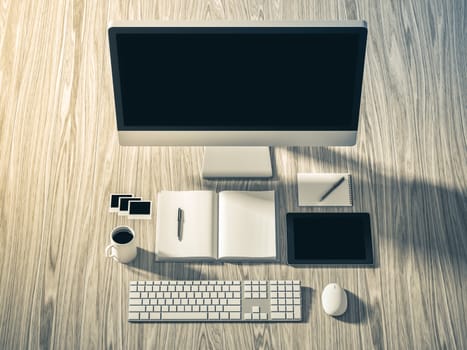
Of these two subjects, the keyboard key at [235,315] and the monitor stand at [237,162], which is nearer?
the keyboard key at [235,315]

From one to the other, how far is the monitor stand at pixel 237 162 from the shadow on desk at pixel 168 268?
10.9 inches

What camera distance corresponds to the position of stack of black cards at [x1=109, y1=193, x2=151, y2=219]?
186 centimetres

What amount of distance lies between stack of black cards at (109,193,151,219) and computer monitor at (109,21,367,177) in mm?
186

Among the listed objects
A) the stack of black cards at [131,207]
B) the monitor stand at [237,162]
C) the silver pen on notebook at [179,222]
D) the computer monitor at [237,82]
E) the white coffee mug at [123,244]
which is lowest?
the white coffee mug at [123,244]

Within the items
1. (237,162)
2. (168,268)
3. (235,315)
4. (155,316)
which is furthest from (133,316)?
(237,162)

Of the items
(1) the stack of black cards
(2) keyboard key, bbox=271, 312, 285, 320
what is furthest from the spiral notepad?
(1) the stack of black cards

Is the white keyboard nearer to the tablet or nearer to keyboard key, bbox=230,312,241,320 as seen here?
keyboard key, bbox=230,312,241,320

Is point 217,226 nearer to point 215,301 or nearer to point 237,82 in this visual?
point 215,301

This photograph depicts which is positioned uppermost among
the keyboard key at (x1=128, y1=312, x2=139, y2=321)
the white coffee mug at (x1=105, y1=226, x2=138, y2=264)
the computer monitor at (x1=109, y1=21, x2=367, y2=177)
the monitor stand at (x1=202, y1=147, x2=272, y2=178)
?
the computer monitor at (x1=109, y1=21, x2=367, y2=177)

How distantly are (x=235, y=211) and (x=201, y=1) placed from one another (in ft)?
2.66

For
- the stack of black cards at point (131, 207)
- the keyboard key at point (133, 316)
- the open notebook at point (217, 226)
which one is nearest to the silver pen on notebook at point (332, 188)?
the open notebook at point (217, 226)

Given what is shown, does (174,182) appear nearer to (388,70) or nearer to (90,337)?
(90,337)

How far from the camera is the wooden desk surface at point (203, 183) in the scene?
172cm

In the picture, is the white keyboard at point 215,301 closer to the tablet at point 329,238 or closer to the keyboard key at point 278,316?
the keyboard key at point 278,316
